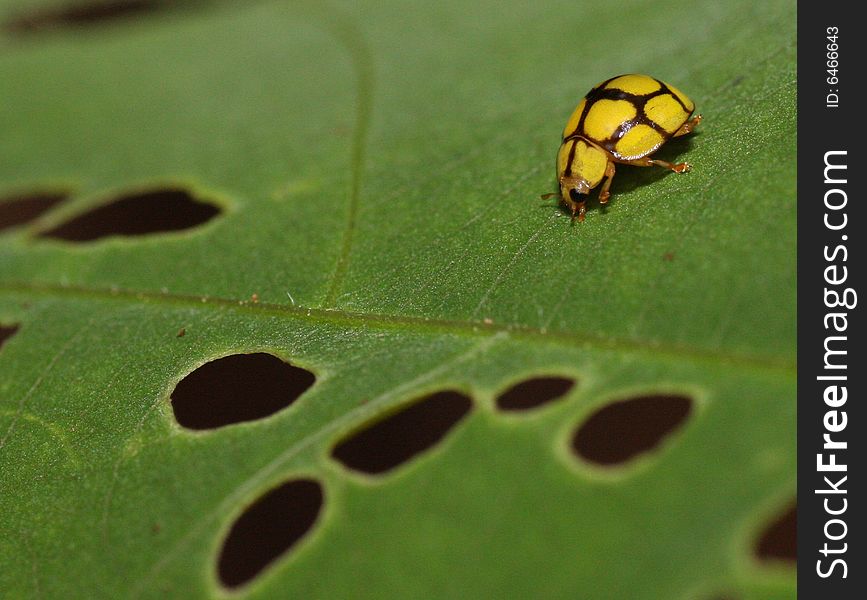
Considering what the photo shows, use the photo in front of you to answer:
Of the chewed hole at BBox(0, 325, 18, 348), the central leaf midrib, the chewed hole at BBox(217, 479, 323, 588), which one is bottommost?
the chewed hole at BBox(217, 479, 323, 588)

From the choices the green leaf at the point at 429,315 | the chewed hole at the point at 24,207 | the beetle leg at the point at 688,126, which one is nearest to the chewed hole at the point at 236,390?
the green leaf at the point at 429,315

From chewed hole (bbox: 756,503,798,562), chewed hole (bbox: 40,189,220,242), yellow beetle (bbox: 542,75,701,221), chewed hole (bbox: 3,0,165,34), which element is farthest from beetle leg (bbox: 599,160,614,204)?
chewed hole (bbox: 3,0,165,34)

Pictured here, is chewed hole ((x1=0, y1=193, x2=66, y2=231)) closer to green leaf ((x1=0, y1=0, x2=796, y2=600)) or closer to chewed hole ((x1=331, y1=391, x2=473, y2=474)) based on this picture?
green leaf ((x1=0, y1=0, x2=796, y2=600))

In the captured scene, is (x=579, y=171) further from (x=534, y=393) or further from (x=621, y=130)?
(x=534, y=393)

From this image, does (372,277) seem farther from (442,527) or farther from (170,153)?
(170,153)

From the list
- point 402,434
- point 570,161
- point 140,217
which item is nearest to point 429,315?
point 402,434

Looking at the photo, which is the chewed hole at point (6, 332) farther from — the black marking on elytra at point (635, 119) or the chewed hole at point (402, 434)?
the black marking on elytra at point (635, 119)
